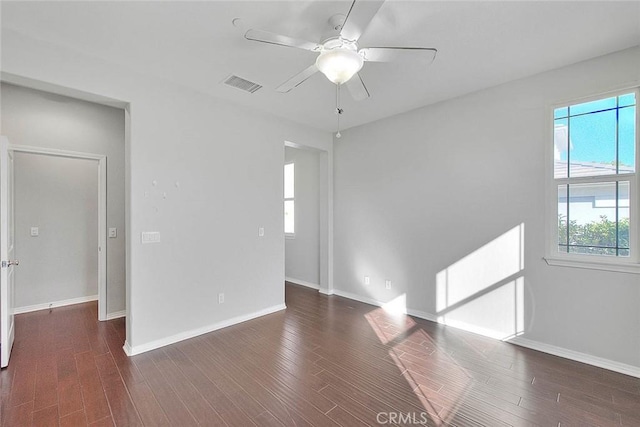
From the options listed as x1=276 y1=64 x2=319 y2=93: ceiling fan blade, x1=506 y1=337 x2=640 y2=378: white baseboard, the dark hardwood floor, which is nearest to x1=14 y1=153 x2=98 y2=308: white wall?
the dark hardwood floor

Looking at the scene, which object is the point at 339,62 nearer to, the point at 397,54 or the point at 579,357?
the point at 397,54

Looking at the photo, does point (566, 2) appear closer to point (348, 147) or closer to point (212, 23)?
point (212, 23)

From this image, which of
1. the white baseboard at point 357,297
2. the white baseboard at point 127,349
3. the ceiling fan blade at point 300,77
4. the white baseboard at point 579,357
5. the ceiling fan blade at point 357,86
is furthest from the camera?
the white baseboard at point 357,297

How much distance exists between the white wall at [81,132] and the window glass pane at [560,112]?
5263mm

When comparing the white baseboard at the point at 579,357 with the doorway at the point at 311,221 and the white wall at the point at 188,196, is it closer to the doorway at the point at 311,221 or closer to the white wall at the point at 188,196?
the doorway at the point at 311,221

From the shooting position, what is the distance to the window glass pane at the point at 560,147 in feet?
9.23

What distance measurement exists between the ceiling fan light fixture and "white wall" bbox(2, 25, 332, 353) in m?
2.00

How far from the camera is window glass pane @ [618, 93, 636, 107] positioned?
2.49 metres

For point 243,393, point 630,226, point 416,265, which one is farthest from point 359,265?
point 630,226

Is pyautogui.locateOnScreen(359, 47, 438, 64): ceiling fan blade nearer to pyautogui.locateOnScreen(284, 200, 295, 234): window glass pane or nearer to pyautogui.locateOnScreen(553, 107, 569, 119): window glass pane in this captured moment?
pyautogui.locateOnScreen(553, 107, 569, 119): window glass pane

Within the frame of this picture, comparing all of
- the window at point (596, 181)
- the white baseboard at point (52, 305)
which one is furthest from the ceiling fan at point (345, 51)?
the white baseboard at point (52, 305)

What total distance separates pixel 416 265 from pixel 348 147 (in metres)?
2.17

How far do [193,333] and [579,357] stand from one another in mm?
3895

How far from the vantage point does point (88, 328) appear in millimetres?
3393
